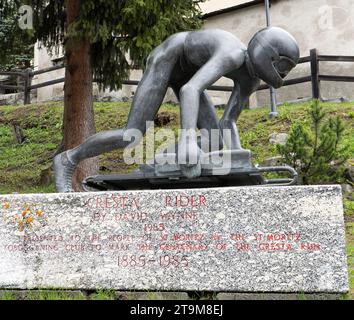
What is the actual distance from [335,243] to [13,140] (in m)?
11.5

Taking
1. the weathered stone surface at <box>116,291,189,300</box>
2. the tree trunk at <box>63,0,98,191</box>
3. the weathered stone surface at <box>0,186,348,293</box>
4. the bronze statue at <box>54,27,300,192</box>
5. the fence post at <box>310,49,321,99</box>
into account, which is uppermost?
the fence post at <box>310,49,321,99</box>

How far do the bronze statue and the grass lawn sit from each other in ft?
12.3

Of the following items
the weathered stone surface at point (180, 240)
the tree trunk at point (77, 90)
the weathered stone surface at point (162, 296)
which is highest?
the tree trunk at point (77, 90)

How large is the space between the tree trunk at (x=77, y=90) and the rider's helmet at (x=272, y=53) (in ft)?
16.7

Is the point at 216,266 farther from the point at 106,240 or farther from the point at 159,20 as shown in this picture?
the point at 159,20

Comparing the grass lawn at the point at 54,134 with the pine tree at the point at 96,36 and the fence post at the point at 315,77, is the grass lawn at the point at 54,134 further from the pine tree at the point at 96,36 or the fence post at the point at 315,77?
the pine tree at the point at 96,36

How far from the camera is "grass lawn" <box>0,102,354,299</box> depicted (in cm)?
1068

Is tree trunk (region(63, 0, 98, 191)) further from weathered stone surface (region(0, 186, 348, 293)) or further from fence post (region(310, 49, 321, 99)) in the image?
fence post (region(310, 49, 321, 99))

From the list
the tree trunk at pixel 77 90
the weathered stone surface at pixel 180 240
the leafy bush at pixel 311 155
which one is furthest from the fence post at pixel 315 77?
the weathered stone surface at pixel 180 240

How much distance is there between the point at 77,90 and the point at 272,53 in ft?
18.2

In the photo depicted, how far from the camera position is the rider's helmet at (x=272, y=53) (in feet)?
15.1

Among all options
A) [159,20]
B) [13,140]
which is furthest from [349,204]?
[13,140]

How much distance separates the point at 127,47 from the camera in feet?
29.4

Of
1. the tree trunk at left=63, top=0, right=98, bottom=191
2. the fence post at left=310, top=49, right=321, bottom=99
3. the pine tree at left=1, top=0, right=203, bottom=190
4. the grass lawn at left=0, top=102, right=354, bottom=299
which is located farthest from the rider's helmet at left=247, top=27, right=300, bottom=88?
the fence post at left=310, top=49, right=321, bottom=99
